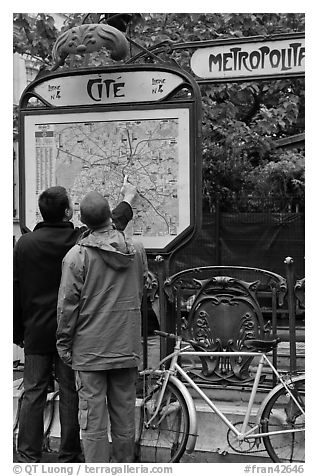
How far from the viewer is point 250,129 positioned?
11359 mm

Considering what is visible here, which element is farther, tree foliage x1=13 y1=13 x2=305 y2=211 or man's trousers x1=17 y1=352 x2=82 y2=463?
tree foliage x1=13 y1=13 x2=305 y2=211

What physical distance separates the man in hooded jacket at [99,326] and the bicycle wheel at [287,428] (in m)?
1.12

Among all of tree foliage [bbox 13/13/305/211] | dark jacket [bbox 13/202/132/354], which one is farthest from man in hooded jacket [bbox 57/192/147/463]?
tree foliage [bbox 13/13/305/211]

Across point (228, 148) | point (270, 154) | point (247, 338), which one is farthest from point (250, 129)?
point (247, 338)

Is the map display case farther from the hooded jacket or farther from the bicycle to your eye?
the hooded jacket

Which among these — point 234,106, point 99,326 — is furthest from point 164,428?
point 234,106

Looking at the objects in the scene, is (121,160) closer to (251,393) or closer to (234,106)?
(251,393)

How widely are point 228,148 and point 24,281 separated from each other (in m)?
8.19

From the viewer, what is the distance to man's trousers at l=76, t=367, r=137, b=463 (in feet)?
14.6

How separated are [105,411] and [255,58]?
313cm

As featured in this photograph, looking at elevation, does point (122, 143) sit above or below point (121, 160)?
above

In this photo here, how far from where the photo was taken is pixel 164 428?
5176mm

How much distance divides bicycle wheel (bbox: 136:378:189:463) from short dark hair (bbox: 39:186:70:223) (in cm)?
144

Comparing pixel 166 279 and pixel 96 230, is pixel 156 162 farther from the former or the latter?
pixel 96 230
